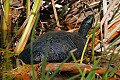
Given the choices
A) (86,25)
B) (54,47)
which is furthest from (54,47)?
(86,25)

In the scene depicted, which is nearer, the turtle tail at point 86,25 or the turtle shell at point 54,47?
the turtle shell at point 54,47

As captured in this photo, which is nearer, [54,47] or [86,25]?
[54,47]

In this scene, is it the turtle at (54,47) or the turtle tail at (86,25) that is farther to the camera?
the turtle tail at (86,25)

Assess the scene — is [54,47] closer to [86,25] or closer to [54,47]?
[54,47]

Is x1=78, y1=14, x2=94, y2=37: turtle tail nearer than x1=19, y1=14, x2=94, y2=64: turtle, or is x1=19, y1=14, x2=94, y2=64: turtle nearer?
x1=19, y1=14, x2=94, y2=64: turtle

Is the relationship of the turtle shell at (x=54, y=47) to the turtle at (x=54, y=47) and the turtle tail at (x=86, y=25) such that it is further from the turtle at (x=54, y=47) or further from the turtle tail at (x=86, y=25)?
the turtle tail at (x=86, y=25)

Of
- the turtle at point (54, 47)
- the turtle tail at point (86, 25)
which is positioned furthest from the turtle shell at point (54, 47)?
the turtle tail at point (86, 25)

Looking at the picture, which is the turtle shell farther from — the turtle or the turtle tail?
the turtle tail

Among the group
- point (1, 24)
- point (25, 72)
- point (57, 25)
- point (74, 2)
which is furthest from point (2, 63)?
point (74, 2)

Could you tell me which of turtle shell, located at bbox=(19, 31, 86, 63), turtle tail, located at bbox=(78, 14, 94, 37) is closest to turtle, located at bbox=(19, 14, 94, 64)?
turtle shell, located at bbox=(19, 31, 86, 63)

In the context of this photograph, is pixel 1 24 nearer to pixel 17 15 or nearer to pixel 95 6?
pixel 17 15

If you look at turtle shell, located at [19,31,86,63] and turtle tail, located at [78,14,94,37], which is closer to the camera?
turtle shell, located at [19,31,86,63]
